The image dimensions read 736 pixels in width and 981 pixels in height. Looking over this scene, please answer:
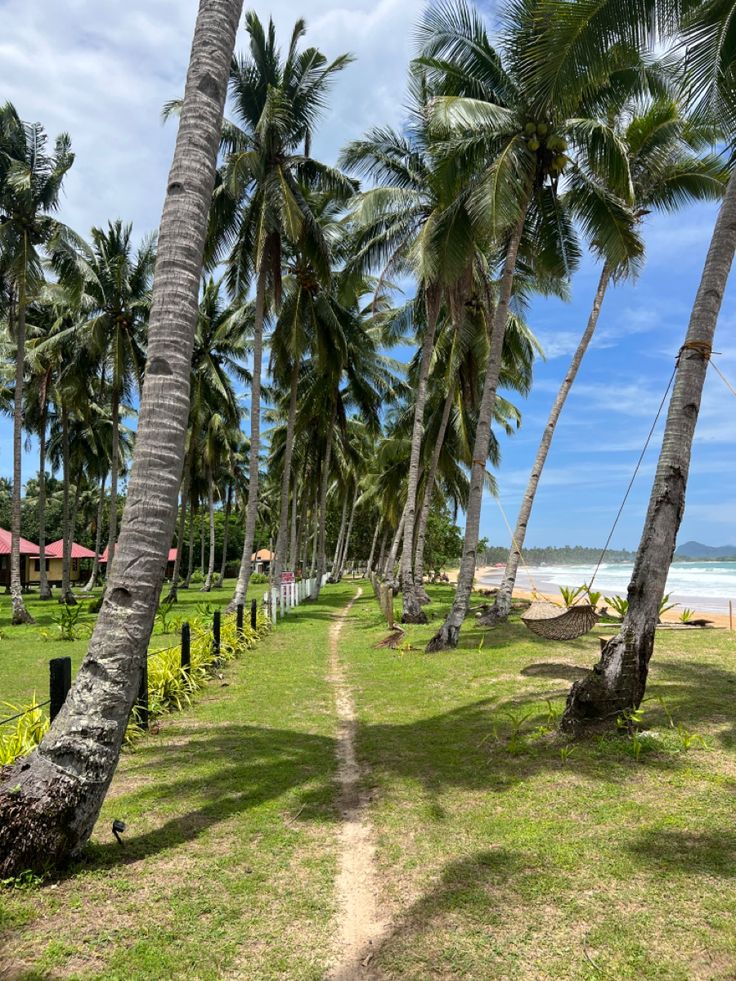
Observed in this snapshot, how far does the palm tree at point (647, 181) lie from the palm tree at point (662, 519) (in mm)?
6718

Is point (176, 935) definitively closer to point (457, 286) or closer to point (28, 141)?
point (457, 286)

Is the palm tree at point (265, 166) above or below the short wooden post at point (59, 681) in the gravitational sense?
above

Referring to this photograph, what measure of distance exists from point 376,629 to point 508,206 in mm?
9841

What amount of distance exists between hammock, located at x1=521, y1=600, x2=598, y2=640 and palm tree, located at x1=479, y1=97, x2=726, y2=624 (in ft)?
18.5

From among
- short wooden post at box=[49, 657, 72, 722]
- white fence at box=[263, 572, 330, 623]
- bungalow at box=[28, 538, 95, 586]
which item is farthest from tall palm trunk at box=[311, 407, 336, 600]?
short wooden post at box=[49, 657, 72, 722]

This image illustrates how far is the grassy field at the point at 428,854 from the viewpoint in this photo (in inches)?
121

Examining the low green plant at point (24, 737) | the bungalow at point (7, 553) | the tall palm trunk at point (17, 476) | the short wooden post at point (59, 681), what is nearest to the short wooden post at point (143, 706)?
the low green plant at point (24, 737)

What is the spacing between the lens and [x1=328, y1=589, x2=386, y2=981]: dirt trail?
312 centimetres

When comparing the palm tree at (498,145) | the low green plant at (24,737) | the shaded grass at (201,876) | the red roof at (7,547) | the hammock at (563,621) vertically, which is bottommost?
the shaded grass at (201,876)

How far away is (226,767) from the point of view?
226 inches

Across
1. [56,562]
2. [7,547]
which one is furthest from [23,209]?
[56,562]

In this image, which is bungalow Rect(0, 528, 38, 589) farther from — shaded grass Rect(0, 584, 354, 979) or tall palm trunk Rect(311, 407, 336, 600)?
shaded grass Rect(0, 584, 354, 979)

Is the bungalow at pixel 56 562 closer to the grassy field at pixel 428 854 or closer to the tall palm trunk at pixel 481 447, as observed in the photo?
the tall palm trunk at pixel 481 447

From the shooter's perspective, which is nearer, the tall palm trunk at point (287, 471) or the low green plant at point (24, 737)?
the low green plant at point (24, 737)
